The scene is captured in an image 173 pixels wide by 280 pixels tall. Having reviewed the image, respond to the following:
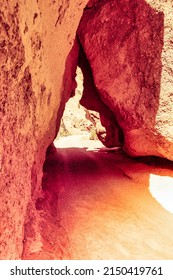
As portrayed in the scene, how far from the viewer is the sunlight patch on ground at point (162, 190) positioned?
14.1 feet

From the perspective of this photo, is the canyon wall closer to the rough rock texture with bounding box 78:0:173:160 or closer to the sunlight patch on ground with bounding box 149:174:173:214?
the rough rock texture with bounding box 78:0:173:160

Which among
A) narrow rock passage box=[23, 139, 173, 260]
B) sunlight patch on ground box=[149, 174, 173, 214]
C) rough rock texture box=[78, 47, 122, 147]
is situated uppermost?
rough rock texture box=[78, 47, 122, 147]

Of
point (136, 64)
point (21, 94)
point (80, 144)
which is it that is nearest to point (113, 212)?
point (21, 94)

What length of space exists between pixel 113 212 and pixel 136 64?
321cm

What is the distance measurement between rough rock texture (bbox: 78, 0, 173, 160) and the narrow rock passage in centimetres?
76

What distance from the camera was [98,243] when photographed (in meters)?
3.26

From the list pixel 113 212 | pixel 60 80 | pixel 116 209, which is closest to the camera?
pixel 113 212

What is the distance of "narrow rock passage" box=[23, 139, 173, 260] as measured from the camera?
10.3 feet

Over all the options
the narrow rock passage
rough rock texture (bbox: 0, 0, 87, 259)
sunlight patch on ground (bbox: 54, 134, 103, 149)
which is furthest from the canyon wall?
sunlight patch on ground (bbox: 54, 134, 103, 149)

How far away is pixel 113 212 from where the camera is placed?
13.3 ft

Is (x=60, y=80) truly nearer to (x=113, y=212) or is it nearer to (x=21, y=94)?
(x=21, y=94)
